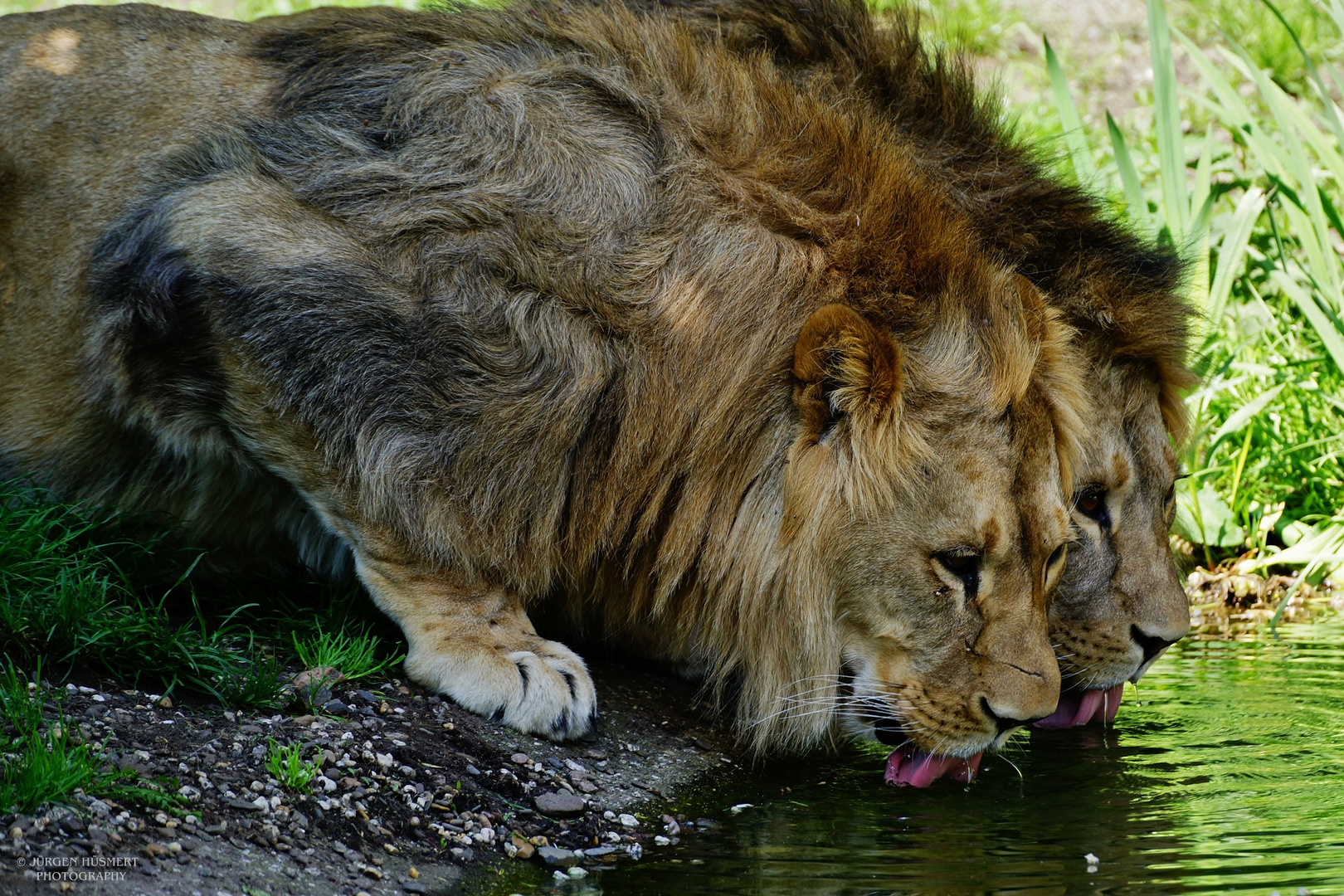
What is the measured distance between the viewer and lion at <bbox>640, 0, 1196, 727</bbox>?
13.0 ft

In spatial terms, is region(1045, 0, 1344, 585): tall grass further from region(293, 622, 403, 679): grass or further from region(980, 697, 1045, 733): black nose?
region(293, 622, 403, 679): grass

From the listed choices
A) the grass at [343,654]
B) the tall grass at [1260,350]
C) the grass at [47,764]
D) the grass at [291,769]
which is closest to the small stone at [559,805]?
the grass at [291,769]

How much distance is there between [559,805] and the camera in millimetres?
3201

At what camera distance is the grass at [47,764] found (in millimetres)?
2627

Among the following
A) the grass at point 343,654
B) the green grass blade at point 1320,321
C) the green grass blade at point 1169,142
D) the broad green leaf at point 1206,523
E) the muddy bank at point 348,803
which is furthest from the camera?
the broad green leaf at point 1206,523

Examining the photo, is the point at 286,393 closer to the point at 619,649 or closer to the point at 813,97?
the point at 619,649

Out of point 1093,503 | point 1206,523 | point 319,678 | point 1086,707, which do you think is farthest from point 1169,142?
point 319,678

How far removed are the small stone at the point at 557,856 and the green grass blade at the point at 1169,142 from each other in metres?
3.79

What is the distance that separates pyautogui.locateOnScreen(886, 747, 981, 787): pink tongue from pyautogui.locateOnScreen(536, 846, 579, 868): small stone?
98 cm

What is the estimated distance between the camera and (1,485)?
388 centimetres

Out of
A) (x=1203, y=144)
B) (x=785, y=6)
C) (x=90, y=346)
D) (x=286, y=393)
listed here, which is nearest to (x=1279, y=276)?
(x=1203, y=144)

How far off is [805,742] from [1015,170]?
1.68 m

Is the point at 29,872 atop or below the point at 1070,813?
atop

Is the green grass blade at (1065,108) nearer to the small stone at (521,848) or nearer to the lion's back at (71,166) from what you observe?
the lion's back at (71,166)
